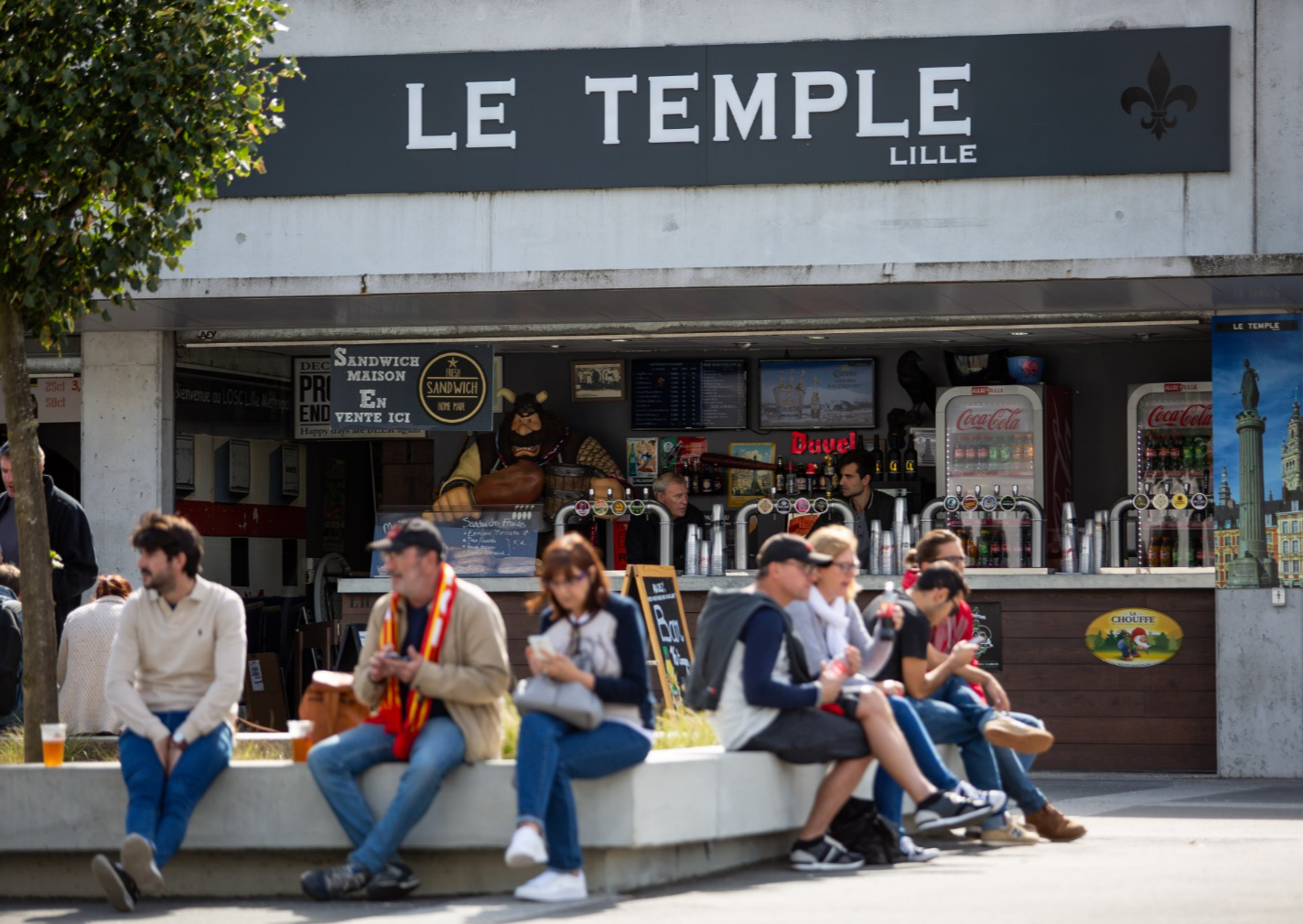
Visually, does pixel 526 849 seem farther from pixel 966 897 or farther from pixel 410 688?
pixel 966 897

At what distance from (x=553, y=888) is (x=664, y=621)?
5.27 m

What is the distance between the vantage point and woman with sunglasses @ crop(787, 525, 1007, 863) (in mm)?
8414

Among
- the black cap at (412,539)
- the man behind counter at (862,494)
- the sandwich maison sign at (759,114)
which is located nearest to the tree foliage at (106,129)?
the black cap at (412,539)

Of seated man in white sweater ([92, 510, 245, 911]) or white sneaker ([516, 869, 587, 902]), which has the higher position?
seated man in white sweater ([92, 510, 245, 911])

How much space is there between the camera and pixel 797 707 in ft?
26.4

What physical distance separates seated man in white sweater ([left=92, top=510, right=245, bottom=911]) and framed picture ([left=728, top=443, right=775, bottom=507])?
837cm

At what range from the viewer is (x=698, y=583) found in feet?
44.7

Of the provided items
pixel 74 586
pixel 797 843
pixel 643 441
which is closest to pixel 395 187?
pixel 643 441

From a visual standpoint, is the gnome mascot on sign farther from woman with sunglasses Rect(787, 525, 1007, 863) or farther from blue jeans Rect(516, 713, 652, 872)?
blue jeans Rect(516, 713, 652, 872)

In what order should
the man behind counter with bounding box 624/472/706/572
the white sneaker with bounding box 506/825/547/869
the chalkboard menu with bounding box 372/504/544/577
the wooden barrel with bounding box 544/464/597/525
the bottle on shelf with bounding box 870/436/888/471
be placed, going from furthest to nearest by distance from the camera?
the bottle on shelf with bounding box 870/436/888/471, the wooden barrel with bounding box 544/464/597/525, the man behind counter with bounding box 624/472/706/572, the chalkboard menu with bounding box 372/504/544/577, the white sneaker with bounding box 506/825/547/869

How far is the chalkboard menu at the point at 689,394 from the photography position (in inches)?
628

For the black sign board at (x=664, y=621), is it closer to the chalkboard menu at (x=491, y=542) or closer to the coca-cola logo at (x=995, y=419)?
the chalkboard menu at (x=491, y=542)

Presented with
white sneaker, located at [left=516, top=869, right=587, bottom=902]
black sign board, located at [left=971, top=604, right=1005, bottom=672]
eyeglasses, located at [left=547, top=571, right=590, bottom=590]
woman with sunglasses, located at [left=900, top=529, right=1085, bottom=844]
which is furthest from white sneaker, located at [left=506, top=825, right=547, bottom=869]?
black sign board, located at [left=971, top=604, right=1005, bottom=672]

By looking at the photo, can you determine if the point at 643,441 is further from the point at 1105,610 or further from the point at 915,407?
the point at 1105,610
